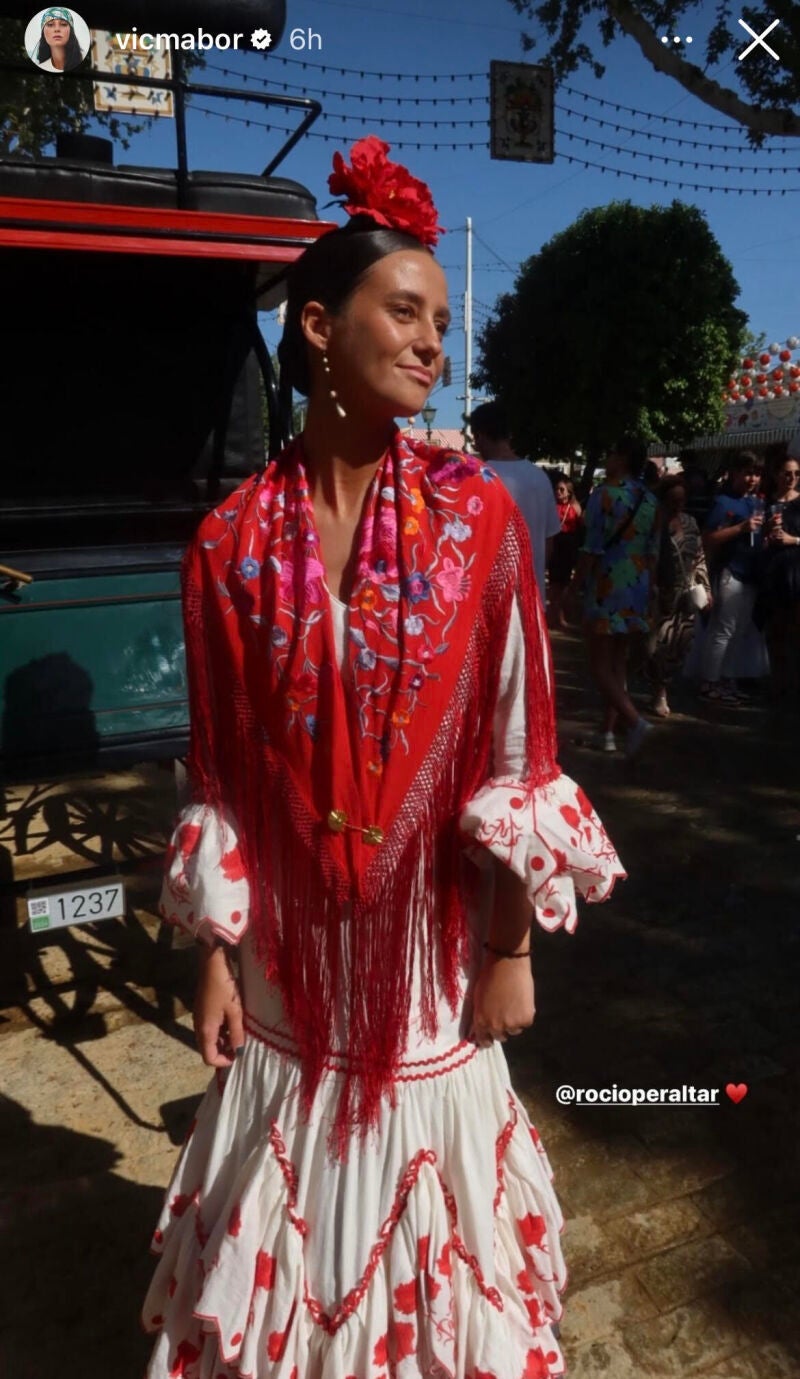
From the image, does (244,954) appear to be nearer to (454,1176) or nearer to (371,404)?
(454,1176)

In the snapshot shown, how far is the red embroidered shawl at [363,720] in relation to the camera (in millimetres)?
1361

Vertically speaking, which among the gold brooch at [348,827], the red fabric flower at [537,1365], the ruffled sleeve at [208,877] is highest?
the gold brooch at [348,827]

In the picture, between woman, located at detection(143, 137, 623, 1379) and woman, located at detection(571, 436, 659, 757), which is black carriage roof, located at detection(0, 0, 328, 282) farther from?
woman, located at detection(571, 436, 659, 757)

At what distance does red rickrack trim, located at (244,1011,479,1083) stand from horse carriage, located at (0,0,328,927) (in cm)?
150

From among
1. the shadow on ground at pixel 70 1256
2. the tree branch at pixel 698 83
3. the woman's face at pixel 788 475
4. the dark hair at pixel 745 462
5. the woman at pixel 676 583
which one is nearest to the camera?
the shadow on ground at pixel 70 1256

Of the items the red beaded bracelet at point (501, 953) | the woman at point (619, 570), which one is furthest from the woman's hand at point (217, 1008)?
the woman at point (619, 570)

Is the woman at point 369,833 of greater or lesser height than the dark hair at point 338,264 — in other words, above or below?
below

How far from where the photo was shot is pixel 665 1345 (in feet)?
6.84

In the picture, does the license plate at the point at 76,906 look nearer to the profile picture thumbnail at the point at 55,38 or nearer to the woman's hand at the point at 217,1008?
the woman's hand at the point at 217,1008

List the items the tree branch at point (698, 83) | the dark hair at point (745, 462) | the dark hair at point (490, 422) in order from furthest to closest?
the tree branch at point (698, 83)
the dark hair at point (745, 462)
the dark hair at point (490, 422)

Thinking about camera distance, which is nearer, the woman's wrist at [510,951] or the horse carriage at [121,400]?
the woman's wrist at [510,951]

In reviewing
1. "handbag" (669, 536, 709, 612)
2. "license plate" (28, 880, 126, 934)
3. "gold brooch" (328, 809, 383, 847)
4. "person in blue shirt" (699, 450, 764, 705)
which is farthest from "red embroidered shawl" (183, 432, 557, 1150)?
"person in blue shirt" (699, 450, 764, 705)

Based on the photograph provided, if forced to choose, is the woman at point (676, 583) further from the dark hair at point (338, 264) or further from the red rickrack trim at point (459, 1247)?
the red rickrack trim at point (459, 1247)

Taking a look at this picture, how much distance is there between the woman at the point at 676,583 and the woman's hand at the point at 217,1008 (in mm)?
5807
